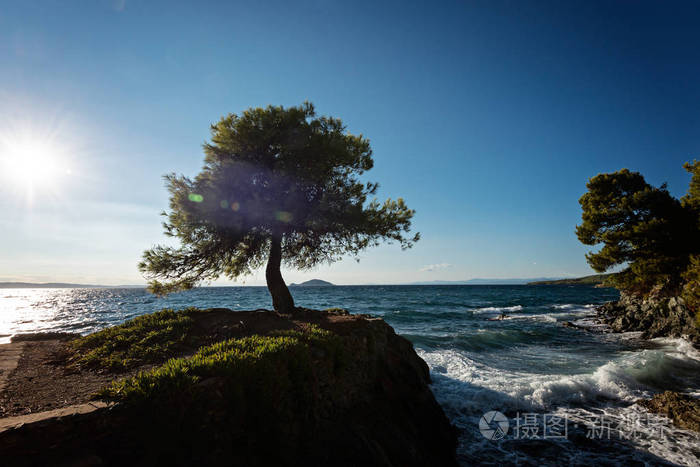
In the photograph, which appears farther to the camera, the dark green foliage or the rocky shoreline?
the dark green foliage

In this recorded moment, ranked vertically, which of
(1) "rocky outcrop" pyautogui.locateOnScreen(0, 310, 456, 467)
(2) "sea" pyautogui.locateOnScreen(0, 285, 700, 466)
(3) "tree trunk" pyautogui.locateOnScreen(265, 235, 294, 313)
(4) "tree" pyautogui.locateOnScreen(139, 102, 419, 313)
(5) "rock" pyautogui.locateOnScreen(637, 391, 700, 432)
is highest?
(4) "tree" pyautogui.locateOnScreen(139, 102, 419, 313)

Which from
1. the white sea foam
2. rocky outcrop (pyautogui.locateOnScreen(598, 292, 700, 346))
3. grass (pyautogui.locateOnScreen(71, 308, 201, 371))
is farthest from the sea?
grass (pyautogui.locateOnScreen(71, 308, 201, 371))

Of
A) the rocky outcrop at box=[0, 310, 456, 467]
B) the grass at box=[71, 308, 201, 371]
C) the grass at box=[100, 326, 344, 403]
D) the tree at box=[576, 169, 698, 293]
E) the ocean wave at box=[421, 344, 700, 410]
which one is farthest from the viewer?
the tree at box=[576, 169, 698, 293]

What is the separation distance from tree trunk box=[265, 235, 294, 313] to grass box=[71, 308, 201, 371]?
3.69 meters

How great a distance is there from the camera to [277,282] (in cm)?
1310

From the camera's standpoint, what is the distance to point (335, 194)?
41.1ft

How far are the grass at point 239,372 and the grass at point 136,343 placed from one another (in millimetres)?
2015

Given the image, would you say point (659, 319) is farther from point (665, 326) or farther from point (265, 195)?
point (265, 195)

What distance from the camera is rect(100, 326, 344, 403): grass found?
452 cm

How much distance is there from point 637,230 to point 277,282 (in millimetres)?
22514

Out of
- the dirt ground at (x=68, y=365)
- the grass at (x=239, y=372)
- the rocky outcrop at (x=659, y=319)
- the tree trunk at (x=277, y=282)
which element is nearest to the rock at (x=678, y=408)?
the dirt ground at (x=68, y=365)

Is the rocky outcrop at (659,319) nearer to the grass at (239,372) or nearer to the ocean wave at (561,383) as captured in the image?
the ocean wave at (561,383)

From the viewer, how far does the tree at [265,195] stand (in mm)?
11625

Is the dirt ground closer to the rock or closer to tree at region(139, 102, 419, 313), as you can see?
tree at region(139, 102, 419, 313)
